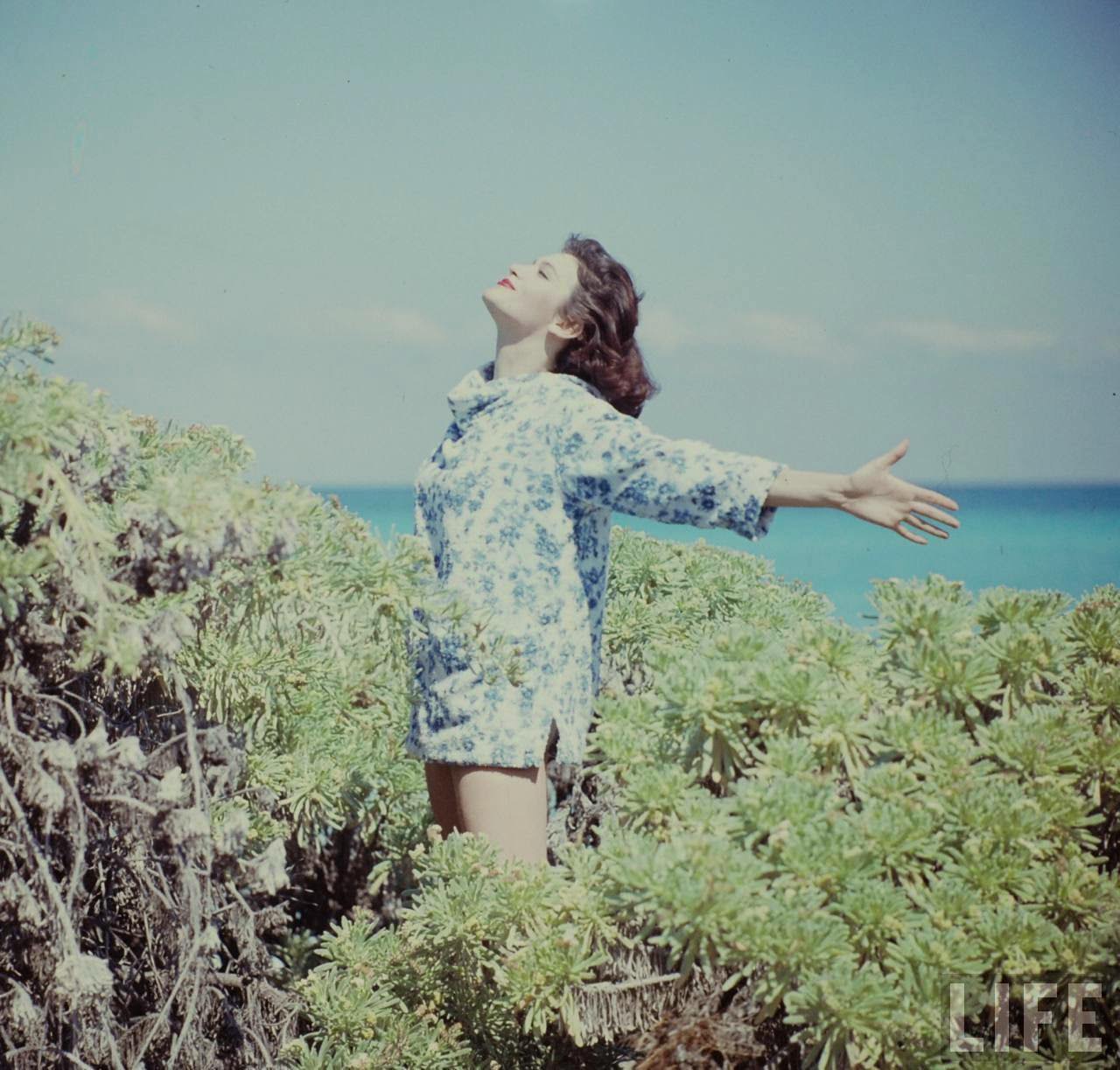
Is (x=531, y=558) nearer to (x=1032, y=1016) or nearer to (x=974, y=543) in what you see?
(x=1032, y=1016)

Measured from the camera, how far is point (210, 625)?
6.31ft

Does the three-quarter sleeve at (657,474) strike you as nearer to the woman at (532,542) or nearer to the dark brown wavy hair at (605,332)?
the woman at (532,542)

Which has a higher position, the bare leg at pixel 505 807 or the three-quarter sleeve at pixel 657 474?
the three-quarter sleeve at pixel 657 474

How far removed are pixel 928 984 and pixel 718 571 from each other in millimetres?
1814

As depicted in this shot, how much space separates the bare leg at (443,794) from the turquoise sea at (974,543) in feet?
42.8

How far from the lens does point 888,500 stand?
1940 millimetres

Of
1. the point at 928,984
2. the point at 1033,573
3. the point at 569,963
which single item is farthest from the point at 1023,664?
the point at 1033,573

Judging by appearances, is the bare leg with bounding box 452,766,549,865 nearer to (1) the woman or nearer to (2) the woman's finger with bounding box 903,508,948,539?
(1) the woman

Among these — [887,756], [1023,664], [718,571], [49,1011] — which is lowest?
[49,1011]

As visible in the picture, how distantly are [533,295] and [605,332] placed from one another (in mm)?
192

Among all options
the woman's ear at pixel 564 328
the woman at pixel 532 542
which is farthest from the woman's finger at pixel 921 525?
the woman's ear at pixel 564 328

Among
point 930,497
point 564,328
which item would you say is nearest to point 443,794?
point 564,328

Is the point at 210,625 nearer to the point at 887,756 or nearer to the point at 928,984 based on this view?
the point at 887,756

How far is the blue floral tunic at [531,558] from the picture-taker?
2.23m
